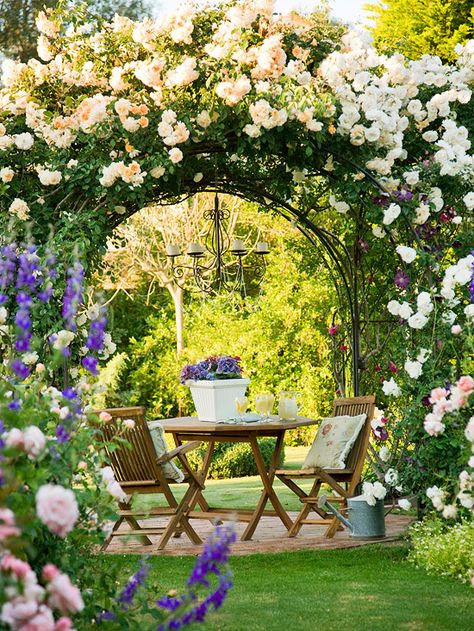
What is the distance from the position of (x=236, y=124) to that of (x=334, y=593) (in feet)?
8.65

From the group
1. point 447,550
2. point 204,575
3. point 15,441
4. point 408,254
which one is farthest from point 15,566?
point 408,254

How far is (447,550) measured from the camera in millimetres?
5109

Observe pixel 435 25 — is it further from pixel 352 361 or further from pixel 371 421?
pixel 371 421

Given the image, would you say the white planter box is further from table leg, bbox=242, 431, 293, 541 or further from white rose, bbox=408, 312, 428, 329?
white rose, bbox=408, 312, 428, 329

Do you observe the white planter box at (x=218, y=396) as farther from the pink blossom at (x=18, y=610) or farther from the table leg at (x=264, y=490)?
the pink blossom at (x=18, y=610)

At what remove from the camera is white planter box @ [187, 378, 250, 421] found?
666 cm

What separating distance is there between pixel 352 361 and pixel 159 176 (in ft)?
8.43

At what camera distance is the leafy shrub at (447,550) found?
5.02 meters

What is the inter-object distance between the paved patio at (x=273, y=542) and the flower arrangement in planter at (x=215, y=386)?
2.64 ft

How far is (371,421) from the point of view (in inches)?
251

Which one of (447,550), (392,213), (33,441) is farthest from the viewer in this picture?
(392,213)

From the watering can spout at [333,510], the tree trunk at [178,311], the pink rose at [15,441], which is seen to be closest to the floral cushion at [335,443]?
the watering can spout at [333,510]

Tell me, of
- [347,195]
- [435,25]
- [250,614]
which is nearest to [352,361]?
[347,195]

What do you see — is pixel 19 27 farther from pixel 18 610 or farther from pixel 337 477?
pixel 18 610
